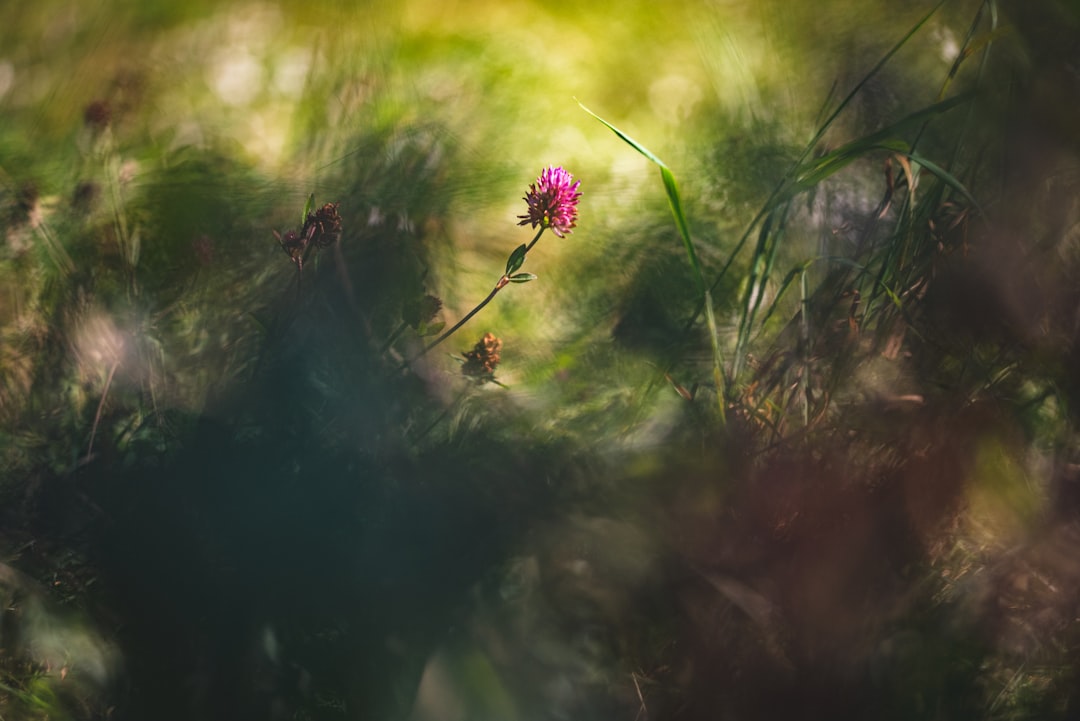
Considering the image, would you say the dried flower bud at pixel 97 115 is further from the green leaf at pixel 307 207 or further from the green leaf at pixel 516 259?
the green leaf at pixel 516 259

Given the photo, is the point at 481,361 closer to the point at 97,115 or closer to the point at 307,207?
the point at 307,207

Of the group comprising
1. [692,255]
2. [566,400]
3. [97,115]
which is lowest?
[566,400]

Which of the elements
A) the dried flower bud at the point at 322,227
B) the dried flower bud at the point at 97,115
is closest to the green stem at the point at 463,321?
the dried flower bud at the point at 322,227

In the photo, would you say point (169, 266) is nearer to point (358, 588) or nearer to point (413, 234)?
point (413, 234)

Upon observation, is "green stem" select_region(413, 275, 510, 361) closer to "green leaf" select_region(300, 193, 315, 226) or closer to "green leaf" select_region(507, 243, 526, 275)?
"green leaf" select_region(507, 243, 526, 275)

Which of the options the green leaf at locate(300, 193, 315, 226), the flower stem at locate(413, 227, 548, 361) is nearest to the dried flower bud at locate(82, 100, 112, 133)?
the green leaf at locate(300, 193, 315, 226)

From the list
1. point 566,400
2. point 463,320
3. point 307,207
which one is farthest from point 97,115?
point 566,400
